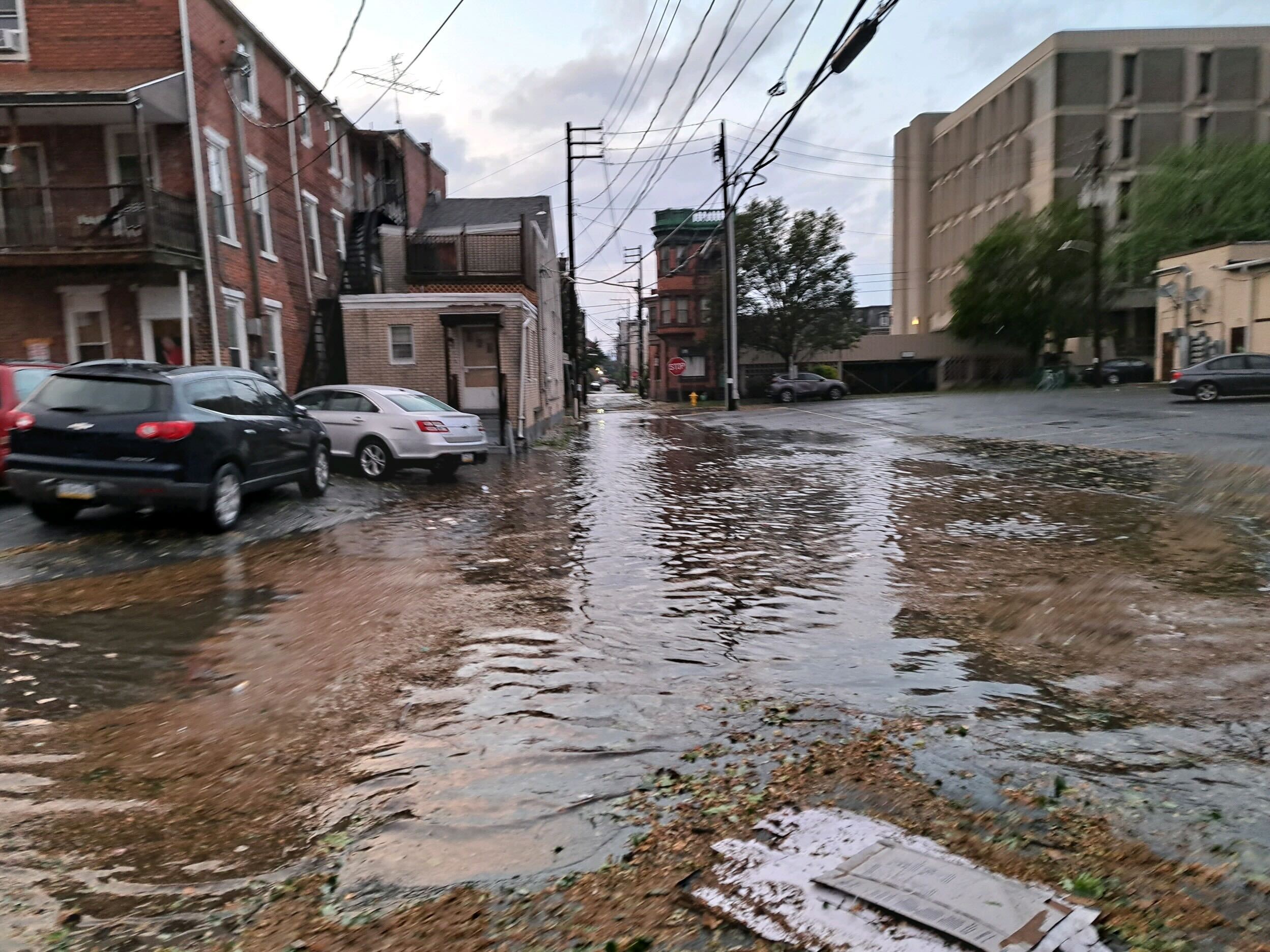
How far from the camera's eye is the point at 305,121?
23.3 metres

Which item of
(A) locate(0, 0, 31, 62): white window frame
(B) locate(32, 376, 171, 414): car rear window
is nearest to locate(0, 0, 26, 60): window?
(A) locate(0, 0, 31, 62): white window frame

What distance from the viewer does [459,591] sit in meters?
7.23

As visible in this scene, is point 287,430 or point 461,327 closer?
point 287,430

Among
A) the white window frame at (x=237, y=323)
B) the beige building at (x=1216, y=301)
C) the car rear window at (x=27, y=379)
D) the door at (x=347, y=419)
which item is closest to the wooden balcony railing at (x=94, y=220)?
the white window frame at (x=237, y=323)

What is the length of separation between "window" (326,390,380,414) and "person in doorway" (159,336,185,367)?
12.8 feet

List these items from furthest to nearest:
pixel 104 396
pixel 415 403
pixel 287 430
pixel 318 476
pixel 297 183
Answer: pixel 297 183, pixel 415 403, pixel 318 476, pixel 287 430, pixel 104 396

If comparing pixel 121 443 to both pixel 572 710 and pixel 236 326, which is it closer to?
pixel 572 710

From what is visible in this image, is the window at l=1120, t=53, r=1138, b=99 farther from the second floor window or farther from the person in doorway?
the person in doorway

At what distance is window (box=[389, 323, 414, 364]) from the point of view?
22250 millimetres

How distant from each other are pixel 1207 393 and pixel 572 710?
2862 centimetres

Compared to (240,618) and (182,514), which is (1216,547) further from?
(182,514)

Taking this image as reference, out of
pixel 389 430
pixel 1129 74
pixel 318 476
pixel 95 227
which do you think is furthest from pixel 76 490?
pixel 1129 74

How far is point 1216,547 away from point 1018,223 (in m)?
44.8

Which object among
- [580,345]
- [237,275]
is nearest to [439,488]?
[237,275]
